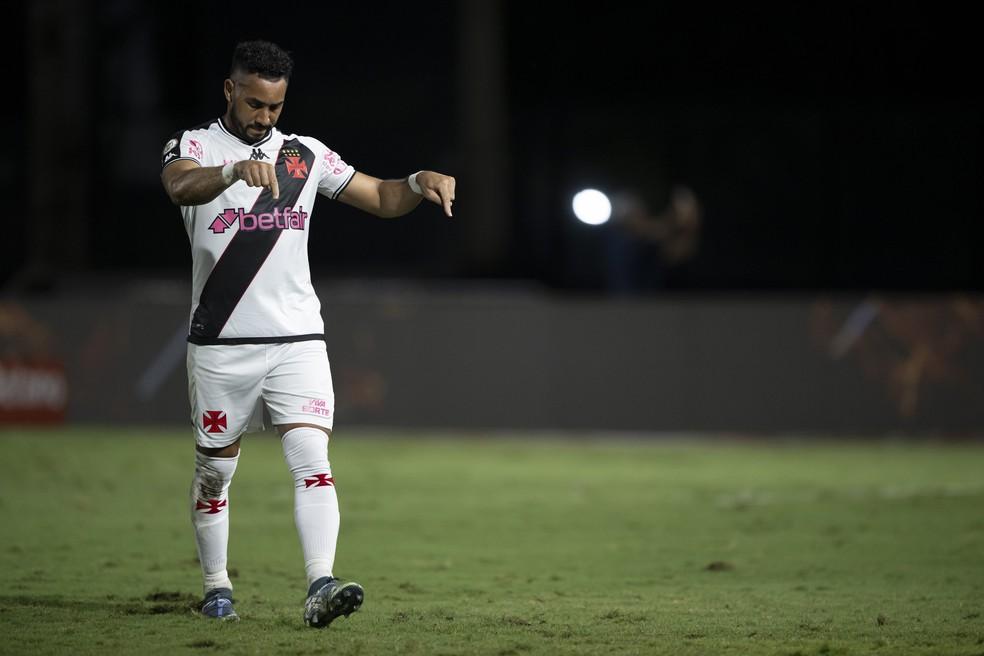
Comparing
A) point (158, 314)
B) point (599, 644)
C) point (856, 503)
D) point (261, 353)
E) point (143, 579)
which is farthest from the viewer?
point (158, 314)

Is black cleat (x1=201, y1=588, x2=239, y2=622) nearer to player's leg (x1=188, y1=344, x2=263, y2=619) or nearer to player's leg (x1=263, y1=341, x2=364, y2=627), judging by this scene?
player's leg (x1=188, y1=344, x2=263, y2=619)

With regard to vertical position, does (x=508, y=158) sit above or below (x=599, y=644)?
above

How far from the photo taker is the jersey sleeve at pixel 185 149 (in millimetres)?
6512

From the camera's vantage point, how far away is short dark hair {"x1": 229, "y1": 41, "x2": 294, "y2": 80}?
21.3 feet

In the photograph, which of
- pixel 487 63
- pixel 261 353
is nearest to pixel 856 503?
pixel 261 353

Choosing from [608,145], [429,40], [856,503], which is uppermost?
[429,40]

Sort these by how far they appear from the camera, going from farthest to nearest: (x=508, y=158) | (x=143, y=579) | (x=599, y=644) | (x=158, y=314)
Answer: (x=508, y=158) < (x=158, y=314) < (x=143, y=579) < (x=599, y=644)

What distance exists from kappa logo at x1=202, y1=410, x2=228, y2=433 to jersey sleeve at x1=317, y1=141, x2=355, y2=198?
3.67ft

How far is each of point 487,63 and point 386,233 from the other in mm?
3430

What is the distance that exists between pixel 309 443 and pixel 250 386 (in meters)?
0.36

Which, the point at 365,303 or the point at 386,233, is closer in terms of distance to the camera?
the point at 365,303

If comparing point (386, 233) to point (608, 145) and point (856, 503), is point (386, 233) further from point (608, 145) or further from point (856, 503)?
point (856, 503)

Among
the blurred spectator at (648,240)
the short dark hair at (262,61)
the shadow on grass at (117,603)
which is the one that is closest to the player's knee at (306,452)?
the shadow on grass at (117,603)

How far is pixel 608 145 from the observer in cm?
2411
